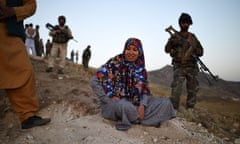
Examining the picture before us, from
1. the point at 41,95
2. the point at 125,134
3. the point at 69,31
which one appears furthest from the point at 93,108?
the point at 69,31

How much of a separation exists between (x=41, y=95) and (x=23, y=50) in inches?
86.8

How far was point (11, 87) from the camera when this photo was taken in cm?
292

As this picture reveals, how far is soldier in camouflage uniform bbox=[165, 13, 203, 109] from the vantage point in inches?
210

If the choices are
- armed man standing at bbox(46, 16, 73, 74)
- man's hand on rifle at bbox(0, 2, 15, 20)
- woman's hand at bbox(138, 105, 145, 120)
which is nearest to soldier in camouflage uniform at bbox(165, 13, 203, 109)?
woman's hand at bbox(138, 105, 145, 120)

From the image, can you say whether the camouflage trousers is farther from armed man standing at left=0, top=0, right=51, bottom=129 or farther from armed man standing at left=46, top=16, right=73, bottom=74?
armed man standing at left=46, top=16, right=73, bottom=74

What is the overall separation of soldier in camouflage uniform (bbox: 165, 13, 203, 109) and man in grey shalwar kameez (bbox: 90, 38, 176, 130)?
1.72 meters

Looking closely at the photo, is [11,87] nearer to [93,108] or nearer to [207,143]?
[93,108]

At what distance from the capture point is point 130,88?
3742mm

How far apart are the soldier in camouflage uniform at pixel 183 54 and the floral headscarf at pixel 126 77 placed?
1.75 meters

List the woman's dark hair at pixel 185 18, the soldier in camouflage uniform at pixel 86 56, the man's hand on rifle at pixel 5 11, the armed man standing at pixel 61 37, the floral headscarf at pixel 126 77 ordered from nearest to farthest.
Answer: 1. the man's hand on rifle at pixel 5 11
2. the floral headscarf at pixel 126 77
3. the woman's dark hair at pixel 185 18
4. the armed man standing at pixel 61 37
5. the soldier in camouflage uniform at pixel 86 56

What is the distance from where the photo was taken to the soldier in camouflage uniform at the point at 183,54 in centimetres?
532

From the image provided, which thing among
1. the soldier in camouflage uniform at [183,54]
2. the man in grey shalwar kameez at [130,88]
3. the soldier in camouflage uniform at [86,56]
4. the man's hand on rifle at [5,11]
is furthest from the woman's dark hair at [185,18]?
the soldier in camouflage uniform at [86,56]

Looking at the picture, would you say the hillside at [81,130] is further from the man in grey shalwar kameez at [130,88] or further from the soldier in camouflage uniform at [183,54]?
the soldier in camouflage uniform at [183,54]

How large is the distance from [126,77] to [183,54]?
2.00 m
